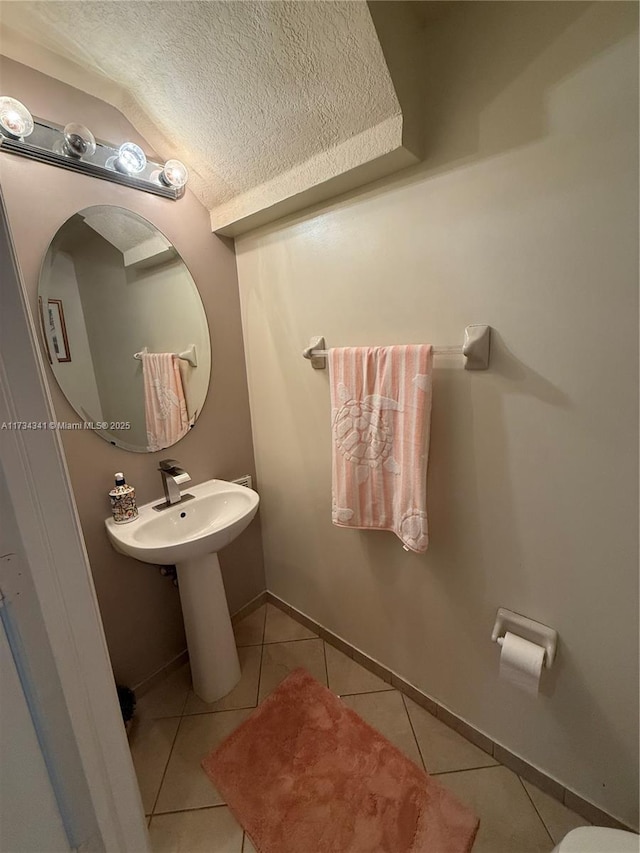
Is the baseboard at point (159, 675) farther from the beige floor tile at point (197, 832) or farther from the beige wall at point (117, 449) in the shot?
the beige floor tile at point (197, 832)

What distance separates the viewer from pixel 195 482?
1.53 m

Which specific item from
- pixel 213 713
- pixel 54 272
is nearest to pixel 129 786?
pixel 213 713

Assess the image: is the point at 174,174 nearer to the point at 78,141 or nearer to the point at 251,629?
the point at 78,141

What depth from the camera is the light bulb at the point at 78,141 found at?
3.33ft

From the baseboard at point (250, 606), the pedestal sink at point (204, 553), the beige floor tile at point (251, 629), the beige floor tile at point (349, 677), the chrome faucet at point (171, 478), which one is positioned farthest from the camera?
the baseboard at point (250, 606)

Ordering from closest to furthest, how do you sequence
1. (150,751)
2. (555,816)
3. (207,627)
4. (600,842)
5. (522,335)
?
(600,842) < (522,335) < (555,816) < (150,751) < (207,627)

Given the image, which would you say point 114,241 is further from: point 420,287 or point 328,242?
point 420,287

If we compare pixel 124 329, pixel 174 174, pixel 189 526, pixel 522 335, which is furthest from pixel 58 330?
pixel 522 335

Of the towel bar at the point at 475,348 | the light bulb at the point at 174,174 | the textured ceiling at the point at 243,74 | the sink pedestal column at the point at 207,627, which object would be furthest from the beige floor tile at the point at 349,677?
the light bulb at the point at 174,174

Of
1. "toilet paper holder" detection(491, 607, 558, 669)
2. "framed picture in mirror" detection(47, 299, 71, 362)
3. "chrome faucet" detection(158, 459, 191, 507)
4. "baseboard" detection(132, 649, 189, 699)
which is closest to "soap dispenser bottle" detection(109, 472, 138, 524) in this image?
"chrome faucet" detection(158, 459, 191, 507)

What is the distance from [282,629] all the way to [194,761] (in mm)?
626

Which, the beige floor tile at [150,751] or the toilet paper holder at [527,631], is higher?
the toilet paper holder at [527,631]

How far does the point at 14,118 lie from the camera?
0.92 metres

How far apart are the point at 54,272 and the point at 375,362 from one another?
1.08 m
